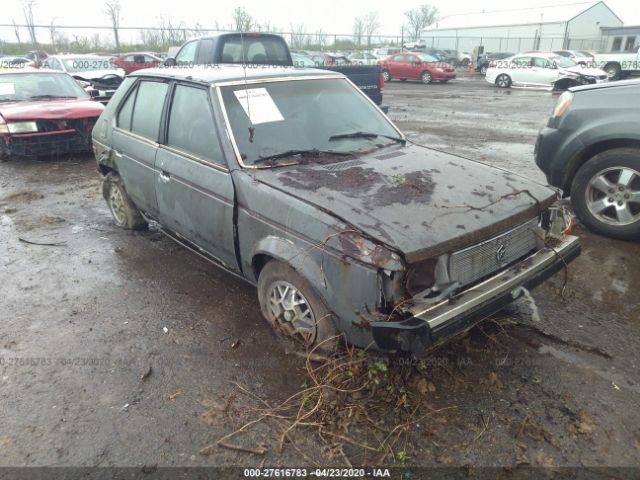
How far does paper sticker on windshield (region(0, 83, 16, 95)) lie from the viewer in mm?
8295

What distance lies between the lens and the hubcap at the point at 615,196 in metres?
4.39

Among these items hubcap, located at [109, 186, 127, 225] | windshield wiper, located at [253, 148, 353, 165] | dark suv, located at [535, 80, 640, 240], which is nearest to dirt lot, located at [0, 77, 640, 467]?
dark suv, located at [535, 80, 640, 240]

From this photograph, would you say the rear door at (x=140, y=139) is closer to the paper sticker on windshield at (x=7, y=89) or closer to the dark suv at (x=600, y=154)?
the dark suv at (x=600, y=154)

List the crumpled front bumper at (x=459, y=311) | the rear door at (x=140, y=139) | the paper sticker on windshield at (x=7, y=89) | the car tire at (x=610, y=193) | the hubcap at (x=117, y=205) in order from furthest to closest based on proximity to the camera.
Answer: the paper sticker on windshield at (x=7, y=89) < the hubcap at (x=117, y=205) < the car tire at (x=610, y=193) < the rear door at (x=140, y=139) < the crumpled front bumper at (x=459, y=311)

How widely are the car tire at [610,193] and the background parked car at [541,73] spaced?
51.8 feet

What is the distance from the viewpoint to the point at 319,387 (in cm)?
270

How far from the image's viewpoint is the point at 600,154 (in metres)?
4.59

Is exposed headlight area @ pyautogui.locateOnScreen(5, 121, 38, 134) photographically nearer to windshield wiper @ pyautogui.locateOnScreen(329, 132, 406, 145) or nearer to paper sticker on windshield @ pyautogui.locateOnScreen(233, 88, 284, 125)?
paper sticker on windshield @ pyautogui.locateOnScreen(233, 88, 284, 125)

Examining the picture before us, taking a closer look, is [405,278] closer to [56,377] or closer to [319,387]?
[319,387]

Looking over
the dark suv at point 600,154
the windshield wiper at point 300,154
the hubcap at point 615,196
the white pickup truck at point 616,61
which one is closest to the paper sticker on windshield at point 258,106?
the windshield wiper at point 300,154

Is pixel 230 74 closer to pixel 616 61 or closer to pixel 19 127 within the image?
pixel 19 127

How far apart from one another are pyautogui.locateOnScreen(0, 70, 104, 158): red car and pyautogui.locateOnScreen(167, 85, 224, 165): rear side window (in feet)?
16.6

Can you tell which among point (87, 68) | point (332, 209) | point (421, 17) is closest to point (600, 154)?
point (332, 209)

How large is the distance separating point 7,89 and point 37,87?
1.58ft
